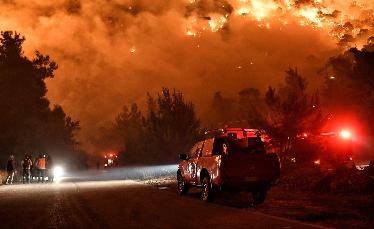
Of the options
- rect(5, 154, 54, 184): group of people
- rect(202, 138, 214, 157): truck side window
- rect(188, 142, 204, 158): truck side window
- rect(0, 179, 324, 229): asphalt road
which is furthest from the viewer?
rect(5, 154, 54, 184): group of people

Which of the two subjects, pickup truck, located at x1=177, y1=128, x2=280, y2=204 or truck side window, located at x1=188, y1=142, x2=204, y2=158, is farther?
truck side window, located at x1=188, y1=142, x2=204, y2=158

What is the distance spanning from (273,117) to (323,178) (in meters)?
8.48

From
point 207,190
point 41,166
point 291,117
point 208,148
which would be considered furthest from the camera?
point 41,166

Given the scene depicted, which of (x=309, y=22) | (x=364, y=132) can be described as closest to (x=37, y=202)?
(x=364, y=132)

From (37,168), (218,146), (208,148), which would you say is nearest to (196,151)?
(208,148)

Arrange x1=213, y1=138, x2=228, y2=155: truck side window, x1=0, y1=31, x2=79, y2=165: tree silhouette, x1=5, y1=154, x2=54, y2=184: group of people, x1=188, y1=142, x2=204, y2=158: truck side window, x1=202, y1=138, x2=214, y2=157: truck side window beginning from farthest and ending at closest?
x1=0, y1=31, x2=79, y2=165: tree silhouette
x1=5, y1=154, x2=54, y2=184: group of people
x1=188, y1=142, x2=204, y2=158: truck side window
x1=202, y1=138, x2=214, y2=157: truck side window
x1=213, y1=138, x2=228, y2=155: truck side window

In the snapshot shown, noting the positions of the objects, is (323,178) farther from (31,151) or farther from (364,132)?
(31,151)

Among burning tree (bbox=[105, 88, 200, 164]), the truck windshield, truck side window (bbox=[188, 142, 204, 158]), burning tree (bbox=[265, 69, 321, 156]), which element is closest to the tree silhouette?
burning tree (bbox=[105, 88, 200, 164])

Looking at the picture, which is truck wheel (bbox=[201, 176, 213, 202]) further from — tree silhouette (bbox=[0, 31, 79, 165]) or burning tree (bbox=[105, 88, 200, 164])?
tree silhouette (bbox=[0, 31, 79, 165])

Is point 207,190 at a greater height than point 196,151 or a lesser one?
lesser

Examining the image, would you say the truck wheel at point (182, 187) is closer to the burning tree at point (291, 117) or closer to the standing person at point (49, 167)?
the burning tree at point (291, 117)

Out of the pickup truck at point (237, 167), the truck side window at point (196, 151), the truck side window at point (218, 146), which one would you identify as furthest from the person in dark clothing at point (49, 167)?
the truck side window at point (218, 146)

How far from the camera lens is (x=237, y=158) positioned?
16.2 meters

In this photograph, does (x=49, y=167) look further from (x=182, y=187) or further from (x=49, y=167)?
(x=182, y=187)
